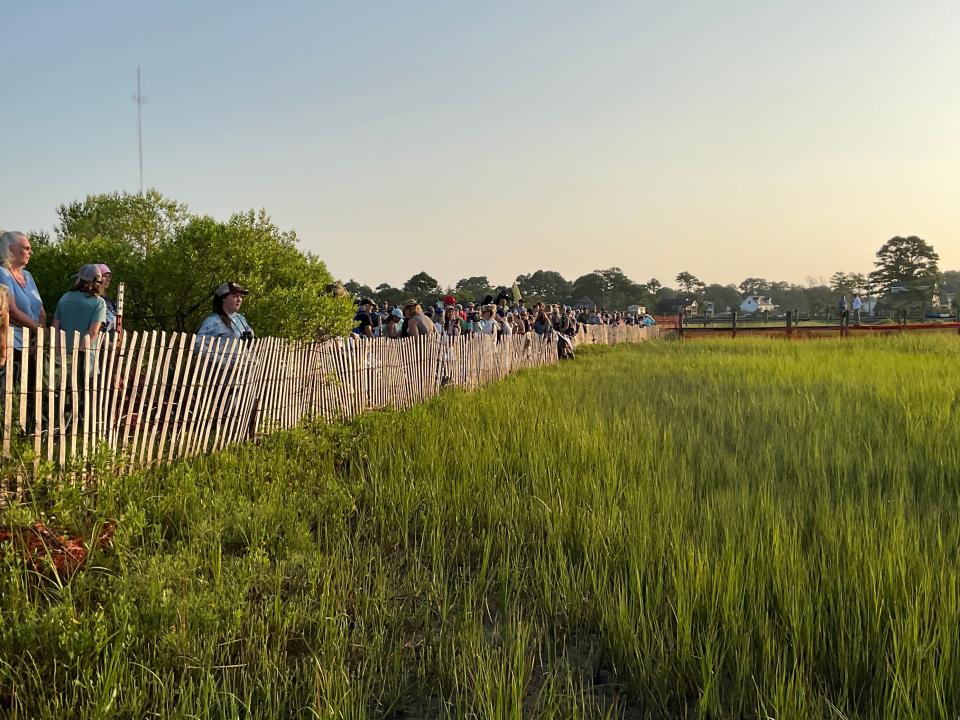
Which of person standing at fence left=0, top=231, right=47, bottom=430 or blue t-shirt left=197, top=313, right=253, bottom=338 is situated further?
blue t-shirt left=197, top=313, right=253, bottom=338

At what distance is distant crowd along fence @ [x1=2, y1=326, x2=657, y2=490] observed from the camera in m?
3.84

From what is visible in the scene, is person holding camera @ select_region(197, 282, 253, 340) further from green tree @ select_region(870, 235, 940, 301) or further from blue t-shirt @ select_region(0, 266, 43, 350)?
green tree @ select_region(870, 235, 940, 301)

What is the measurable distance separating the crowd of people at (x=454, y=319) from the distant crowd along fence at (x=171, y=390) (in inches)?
54.1

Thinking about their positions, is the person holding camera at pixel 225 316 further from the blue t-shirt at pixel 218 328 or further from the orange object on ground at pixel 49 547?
the orange object on ground at pixel 49 547

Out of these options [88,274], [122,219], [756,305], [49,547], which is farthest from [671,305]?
[49,547]

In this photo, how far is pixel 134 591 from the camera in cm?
275

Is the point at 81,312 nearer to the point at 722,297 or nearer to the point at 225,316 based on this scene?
the point at 225,316

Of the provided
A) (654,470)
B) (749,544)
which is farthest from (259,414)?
(749,544)

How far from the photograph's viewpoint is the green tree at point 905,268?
79.5 m

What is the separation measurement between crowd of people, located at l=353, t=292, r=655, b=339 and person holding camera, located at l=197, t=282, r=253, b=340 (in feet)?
12.6

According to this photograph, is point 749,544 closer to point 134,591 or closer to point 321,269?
point 134,591

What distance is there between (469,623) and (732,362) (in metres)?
13.2

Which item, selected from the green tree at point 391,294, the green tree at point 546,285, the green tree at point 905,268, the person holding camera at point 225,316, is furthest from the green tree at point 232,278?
the green tree at point 546,285

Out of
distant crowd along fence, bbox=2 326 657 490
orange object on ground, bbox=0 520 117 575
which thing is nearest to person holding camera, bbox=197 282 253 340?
distant crowd along fence, bbox=2 326 657 490
